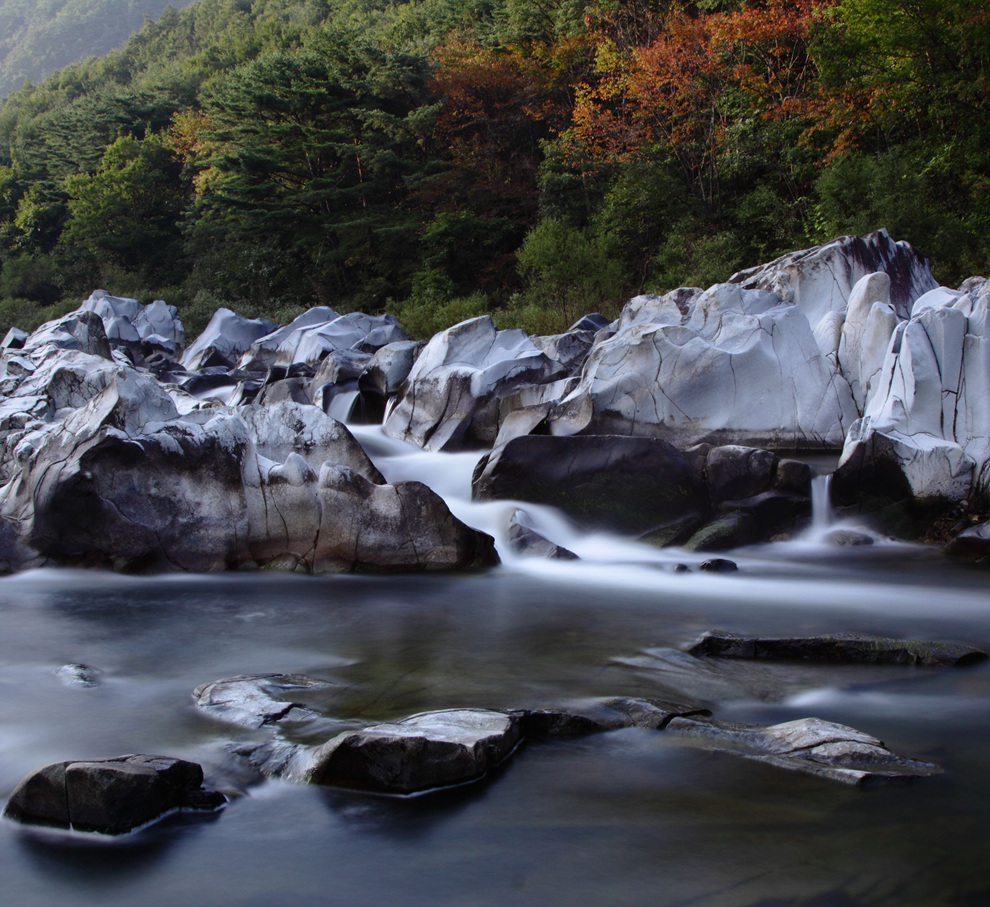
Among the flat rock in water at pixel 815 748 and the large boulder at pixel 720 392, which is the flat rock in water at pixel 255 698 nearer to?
the flat rock in water at pixel 815 748

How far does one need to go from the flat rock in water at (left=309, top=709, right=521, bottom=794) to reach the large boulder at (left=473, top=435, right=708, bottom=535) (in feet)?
17.5

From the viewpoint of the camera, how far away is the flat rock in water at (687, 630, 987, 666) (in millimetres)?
4957

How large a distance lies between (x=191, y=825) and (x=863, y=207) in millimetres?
18393

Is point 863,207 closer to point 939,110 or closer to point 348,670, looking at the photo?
point 939,110

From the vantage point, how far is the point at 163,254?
39281mm

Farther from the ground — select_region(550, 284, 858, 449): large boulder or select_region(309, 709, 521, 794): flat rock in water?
select_region(550, 284, 858, 449): large boulder

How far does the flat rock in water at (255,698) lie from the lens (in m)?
4.08

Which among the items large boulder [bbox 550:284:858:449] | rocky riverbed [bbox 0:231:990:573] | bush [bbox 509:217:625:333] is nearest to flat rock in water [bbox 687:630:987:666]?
rocky riverbed [bbox 0:231:990:573]

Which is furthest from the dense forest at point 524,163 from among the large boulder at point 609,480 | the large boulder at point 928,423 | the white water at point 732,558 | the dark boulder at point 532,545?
the dark boulder at point 532,545

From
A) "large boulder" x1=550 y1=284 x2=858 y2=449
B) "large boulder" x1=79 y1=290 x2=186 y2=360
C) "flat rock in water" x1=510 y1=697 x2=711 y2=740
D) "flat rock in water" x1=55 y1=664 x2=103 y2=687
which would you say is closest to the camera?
"flat rock in water" x1=510 y1=697 x2=711 y2=740

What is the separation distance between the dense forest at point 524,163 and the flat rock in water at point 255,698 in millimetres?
16182

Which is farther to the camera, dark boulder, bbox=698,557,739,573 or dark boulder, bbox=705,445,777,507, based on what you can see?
dark boulder, bbox=705,445,777,507

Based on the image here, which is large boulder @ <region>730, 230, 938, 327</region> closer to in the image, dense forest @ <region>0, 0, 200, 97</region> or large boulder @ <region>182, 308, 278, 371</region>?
large boulder @ <region>182, 308, 278, 371</region>

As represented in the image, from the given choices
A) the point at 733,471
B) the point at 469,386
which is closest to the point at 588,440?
the point at 733,471
